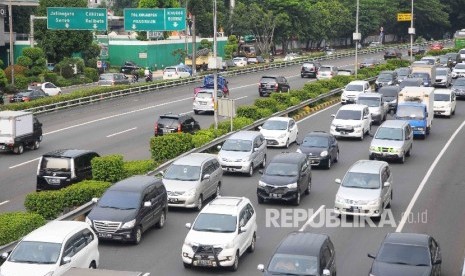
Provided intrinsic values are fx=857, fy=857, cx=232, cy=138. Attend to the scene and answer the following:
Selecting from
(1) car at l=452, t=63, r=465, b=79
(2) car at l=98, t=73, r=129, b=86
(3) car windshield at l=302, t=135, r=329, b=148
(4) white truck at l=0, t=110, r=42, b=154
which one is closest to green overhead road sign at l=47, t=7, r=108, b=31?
(2) car at l=98, t=73, r=129, b=86

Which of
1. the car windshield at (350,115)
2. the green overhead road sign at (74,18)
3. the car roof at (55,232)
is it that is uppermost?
the green overhead road sign at (74,18)

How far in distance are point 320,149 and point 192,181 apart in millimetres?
9349

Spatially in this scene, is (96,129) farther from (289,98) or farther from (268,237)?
(268,237)

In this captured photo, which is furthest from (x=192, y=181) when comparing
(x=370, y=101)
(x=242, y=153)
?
(x=370, y=101)

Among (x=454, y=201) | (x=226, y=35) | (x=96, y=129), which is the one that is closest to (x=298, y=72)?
(x=226, y=35)

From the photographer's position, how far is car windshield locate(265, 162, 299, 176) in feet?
102

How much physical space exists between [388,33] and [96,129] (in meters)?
113

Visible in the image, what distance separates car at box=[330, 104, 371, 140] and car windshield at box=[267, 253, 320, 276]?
25.1 m

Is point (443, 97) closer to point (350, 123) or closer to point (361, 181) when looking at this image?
point (350, 123)

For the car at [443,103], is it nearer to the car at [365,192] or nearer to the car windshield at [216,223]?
the car at [365,192]

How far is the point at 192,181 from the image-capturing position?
98.4ft

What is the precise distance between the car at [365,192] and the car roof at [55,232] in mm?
9856

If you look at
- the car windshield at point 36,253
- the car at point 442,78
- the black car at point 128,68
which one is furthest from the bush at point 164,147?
the black car at point 128,68

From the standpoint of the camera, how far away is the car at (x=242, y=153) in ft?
118
